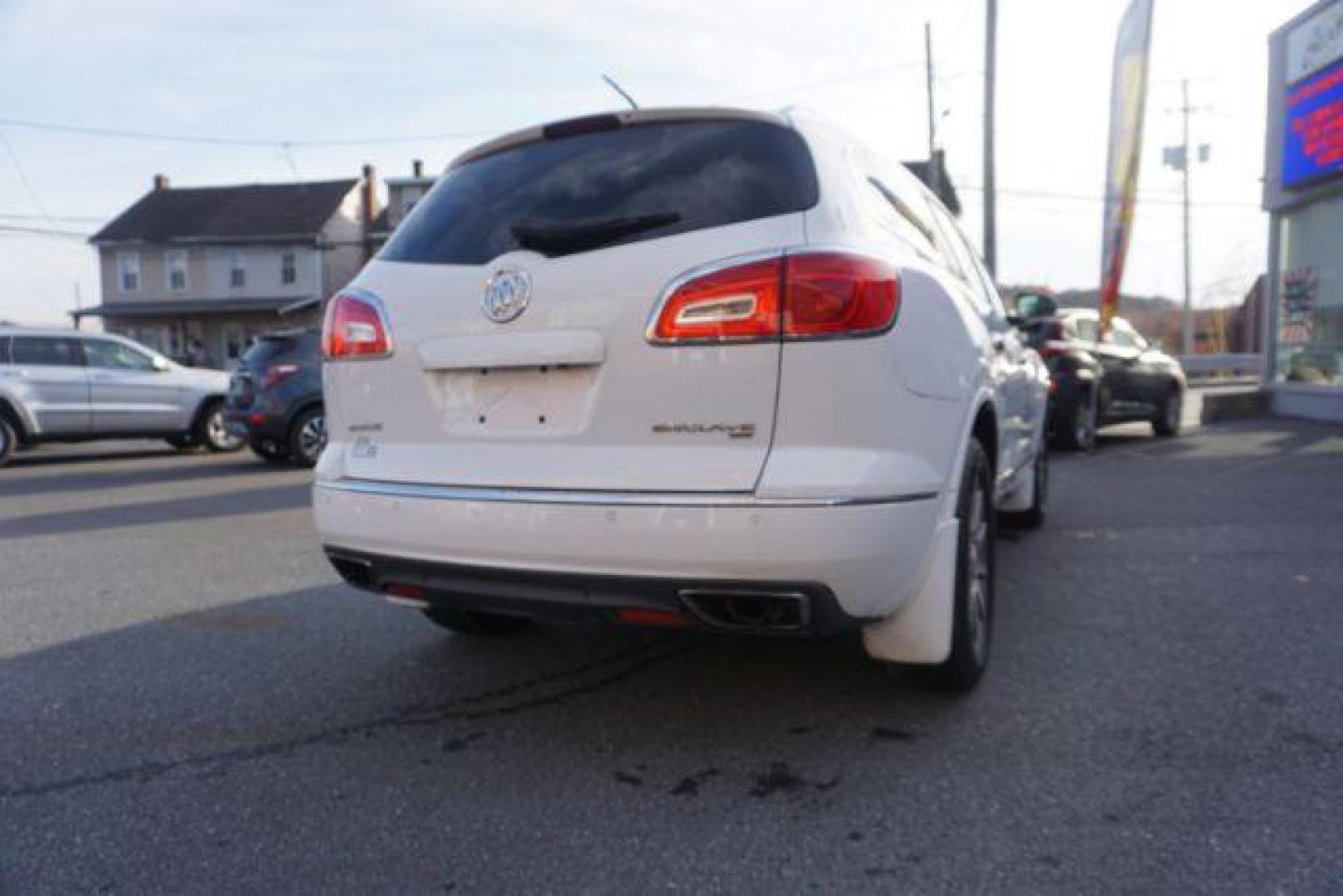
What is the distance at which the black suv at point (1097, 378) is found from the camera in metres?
10.4

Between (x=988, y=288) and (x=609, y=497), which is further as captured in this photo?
(x=988, y=288)

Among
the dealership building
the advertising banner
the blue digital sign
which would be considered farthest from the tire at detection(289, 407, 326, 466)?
the blue digital sign

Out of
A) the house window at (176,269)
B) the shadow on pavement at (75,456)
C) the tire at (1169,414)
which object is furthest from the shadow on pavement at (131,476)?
the house window at (176,269)

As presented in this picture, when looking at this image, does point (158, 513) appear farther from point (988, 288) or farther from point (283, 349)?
point (988, 288)

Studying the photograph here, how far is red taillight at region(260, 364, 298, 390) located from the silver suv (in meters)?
1.31

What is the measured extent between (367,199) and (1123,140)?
3305 cm

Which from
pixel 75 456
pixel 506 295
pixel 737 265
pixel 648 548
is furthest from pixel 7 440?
pixel 737 265

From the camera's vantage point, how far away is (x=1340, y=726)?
3031 millimetres

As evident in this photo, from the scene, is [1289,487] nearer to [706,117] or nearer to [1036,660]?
[1036,660]

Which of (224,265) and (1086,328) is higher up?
(224,265)

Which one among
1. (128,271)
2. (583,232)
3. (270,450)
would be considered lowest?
(270,450)

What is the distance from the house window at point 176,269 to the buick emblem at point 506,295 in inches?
1609

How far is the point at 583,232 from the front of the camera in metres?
2.78

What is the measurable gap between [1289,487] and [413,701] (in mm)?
7323
